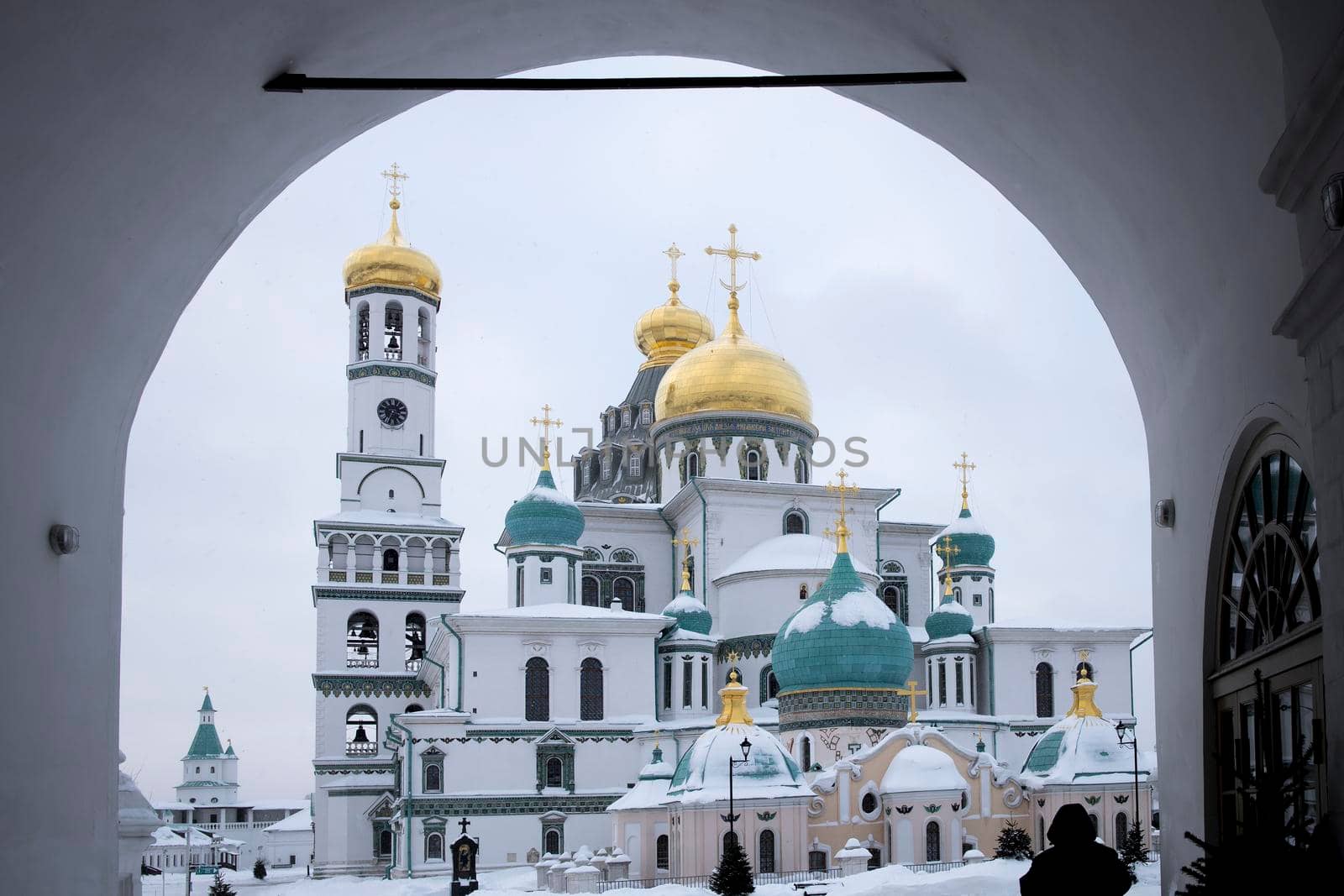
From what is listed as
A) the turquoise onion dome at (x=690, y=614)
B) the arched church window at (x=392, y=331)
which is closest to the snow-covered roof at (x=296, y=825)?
the arched church window at (x=392, y=331)

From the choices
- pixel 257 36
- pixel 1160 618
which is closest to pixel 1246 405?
pixel 1160 618

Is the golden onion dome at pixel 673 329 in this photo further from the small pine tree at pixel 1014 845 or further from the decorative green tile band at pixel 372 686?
the small pine tree at pixel 1014 845

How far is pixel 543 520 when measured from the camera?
44031 mm

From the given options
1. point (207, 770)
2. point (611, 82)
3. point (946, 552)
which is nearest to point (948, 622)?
point (946, 552)

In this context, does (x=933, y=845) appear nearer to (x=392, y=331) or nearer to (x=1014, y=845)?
(x=1014, y=845)

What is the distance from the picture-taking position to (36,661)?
6711 millimetres

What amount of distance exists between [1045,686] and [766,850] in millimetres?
16831

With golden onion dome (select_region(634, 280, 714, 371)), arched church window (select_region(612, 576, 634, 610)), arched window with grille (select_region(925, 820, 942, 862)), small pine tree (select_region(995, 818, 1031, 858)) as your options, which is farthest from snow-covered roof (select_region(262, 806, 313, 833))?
small pine tree (select_region(995, 818, 1031, 858))

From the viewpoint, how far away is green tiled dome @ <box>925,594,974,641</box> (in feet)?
145

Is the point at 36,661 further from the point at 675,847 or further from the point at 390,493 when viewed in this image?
the point at 390,493

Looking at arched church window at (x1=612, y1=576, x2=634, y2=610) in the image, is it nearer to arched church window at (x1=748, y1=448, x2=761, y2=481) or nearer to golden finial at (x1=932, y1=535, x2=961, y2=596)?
arched church window at (x1=748, y1=448, x2=761, y2=481)

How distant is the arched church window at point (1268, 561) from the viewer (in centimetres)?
599

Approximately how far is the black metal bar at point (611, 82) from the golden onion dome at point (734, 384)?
39146 mm

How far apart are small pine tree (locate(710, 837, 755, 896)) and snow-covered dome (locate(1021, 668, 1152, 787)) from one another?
9326mm
